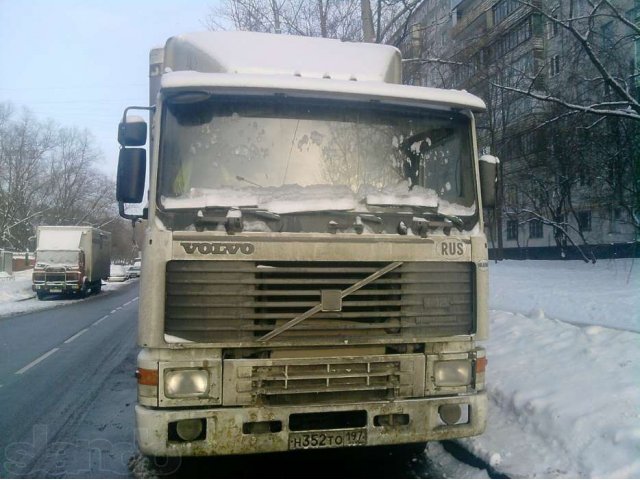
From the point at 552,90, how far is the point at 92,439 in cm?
1574

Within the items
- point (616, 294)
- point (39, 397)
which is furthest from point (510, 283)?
point (39, 397)

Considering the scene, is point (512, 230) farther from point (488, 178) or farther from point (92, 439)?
point (92, 439)

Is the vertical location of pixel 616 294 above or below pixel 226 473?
above

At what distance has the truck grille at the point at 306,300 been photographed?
3660 mm

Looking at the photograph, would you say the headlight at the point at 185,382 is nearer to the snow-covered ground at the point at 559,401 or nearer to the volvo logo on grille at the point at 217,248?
the volvo logo on grille at the point at 217,248

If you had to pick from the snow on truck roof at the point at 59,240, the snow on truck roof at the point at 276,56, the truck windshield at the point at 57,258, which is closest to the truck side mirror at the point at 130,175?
the snow on truck roof at the point at 276,56

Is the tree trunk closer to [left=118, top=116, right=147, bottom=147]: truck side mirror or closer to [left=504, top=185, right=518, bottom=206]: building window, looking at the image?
[left=118, top=116, right=147, bottom=147]: truck side mirror

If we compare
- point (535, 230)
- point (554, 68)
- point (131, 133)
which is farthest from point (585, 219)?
point (131, 133)

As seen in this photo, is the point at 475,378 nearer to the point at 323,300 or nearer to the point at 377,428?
the point at 377,428

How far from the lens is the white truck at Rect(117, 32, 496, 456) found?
3658 mm

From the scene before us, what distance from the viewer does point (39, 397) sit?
22.0 ft

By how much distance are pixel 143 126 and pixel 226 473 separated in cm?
285

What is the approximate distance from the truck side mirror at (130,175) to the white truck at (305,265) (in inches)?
0.5

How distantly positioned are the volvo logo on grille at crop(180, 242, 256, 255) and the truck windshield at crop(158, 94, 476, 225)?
0.31 meters
